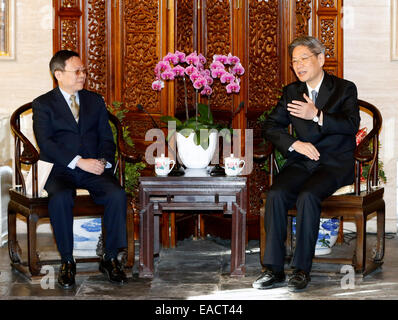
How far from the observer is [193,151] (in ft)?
13.8

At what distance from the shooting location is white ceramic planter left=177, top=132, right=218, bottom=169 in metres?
4.19

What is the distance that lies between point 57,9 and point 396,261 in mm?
2908

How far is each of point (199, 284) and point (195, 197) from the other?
19.6 inches

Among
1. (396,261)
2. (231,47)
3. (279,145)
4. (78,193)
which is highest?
(231,47)

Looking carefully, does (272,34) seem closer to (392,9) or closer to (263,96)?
(263,96)

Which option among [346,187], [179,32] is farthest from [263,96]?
[346,187]

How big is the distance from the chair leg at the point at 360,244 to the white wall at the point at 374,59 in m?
1.47

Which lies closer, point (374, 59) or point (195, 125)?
point (195, 125)

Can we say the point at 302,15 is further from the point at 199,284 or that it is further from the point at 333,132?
the point at 199,284

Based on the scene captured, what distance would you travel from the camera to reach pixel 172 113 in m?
4.82

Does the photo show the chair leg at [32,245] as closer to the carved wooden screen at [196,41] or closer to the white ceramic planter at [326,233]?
the carved wooden screen at [196,41]

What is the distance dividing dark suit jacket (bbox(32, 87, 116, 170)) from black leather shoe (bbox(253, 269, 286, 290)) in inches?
46.1

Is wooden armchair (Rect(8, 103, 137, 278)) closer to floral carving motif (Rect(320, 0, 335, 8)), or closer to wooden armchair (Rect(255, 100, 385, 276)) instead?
wooden armchair (Rect(255, 100, 385, 276))

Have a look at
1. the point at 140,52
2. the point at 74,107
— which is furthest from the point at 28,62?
the point at 74,107
